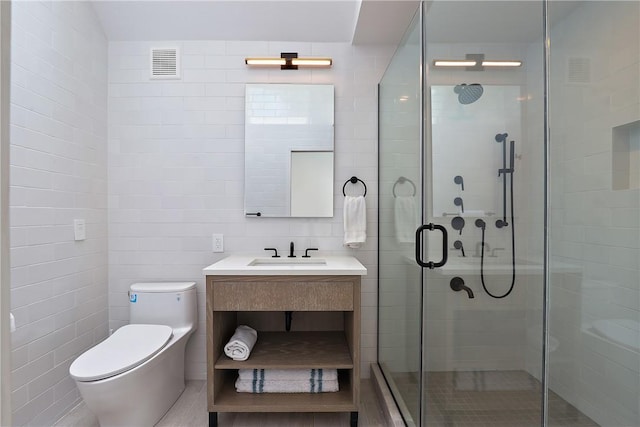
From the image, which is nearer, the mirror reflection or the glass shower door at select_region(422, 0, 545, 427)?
the glass shower door at select_region(422, 0, 545, 427)

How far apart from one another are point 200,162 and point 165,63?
71cm

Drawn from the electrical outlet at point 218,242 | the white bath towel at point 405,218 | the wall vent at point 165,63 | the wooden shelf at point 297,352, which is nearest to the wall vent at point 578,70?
the white bath towel at point 405,218

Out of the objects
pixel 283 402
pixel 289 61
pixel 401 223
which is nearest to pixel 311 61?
pixel 289 61

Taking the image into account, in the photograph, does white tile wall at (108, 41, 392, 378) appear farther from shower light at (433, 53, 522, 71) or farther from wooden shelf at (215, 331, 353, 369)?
shower light at (433, 53, 522, 71)

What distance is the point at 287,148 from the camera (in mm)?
2512

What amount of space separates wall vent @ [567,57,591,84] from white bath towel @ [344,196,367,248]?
A: 1630 mm

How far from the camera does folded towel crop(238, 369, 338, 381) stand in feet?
6.65

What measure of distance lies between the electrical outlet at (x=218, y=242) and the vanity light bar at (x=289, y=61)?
1.18m

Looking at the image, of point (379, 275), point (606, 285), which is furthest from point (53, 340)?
point (606, 285)

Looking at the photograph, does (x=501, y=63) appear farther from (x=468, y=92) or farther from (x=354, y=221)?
(x=354, y=221)

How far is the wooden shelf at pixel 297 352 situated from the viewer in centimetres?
195

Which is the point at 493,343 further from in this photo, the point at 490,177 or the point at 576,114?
the point at 576,114

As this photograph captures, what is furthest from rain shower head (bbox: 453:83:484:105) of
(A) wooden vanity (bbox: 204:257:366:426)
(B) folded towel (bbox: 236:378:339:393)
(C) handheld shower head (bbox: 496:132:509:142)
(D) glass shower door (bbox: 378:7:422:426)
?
(B) folded towel (bbox: 236:378:339:393)

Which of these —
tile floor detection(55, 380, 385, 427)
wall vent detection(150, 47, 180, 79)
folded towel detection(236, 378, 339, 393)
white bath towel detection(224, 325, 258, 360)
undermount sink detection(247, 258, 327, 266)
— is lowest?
tile floor detection(55, 380, 385, 427)
